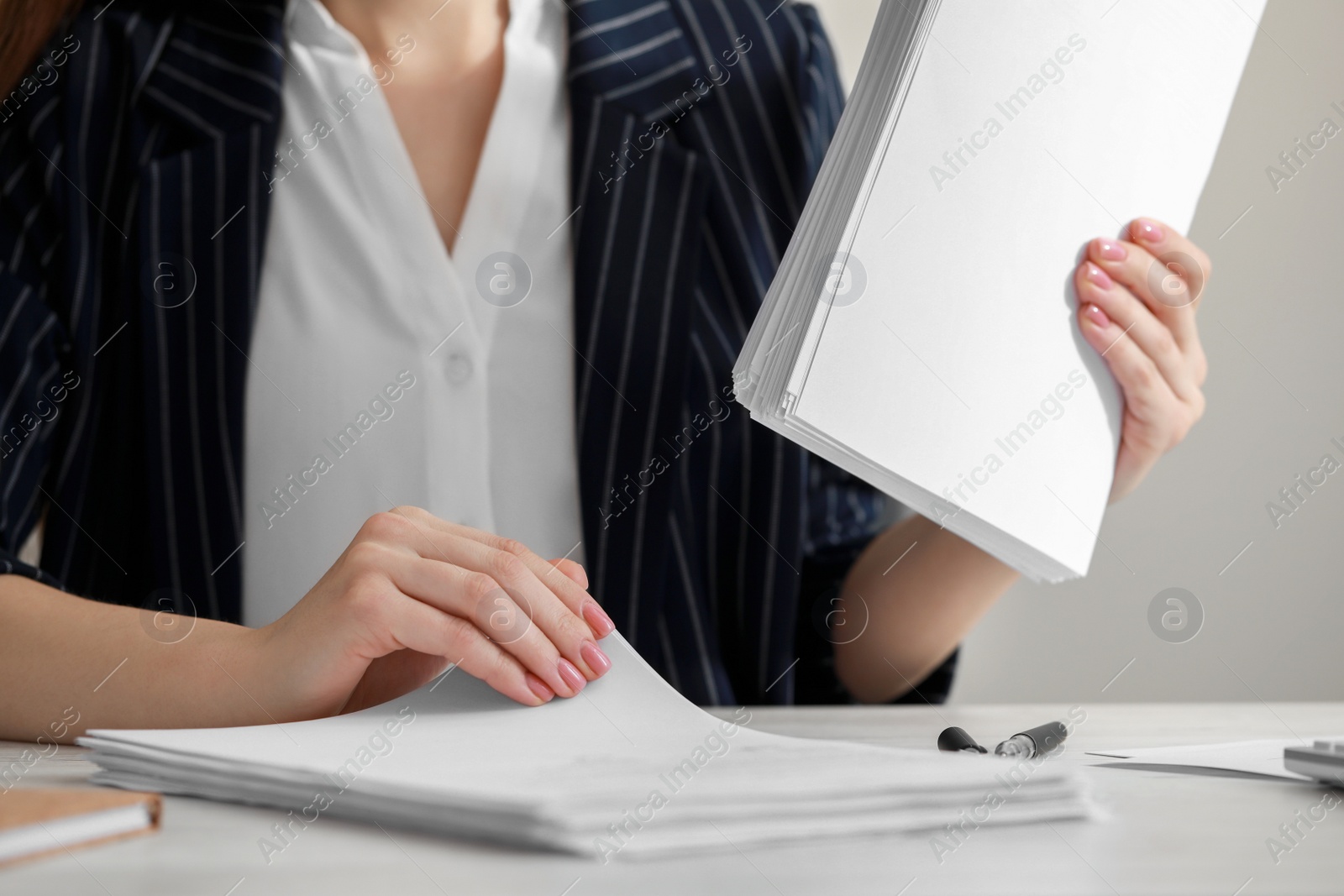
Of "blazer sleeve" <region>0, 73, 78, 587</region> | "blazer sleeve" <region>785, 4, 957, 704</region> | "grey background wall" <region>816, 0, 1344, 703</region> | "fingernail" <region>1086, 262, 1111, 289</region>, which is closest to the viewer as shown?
"fingernail" <region>1086, 262, 1111, 289</region>

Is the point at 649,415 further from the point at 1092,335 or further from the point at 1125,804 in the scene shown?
the point at 1125,804

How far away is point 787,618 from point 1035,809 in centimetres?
56

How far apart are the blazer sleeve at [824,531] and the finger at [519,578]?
47cm

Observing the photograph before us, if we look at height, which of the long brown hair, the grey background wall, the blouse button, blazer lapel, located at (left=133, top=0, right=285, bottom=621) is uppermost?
the long brown hair

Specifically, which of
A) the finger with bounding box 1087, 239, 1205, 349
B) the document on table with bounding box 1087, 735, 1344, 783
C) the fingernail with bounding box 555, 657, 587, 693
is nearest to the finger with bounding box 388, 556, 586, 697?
the fingernail with bounding box 555, 657, 587, 693

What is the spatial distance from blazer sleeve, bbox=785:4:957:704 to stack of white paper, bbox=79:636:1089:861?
0.50 meters

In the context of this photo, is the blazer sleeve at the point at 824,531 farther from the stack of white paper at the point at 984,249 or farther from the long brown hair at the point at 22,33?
the long brown hair at the point at 22,33

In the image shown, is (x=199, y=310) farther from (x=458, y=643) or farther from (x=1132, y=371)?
(x=1132, y=371)

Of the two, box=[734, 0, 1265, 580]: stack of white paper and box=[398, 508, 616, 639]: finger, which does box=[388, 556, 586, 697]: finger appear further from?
box=[734, 0, 1265, 580]: stack of white paper

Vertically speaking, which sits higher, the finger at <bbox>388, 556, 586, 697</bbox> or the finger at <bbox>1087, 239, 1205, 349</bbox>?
the finger at <bbox>388, 556, 586, 697</bbox>

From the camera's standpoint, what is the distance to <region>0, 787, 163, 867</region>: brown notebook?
1.02 feet

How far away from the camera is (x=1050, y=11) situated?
24.0 inches

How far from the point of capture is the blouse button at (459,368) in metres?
0.88

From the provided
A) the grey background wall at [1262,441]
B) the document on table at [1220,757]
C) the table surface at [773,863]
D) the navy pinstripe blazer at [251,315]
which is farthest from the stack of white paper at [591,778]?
the grey background wall at [1262,441]
